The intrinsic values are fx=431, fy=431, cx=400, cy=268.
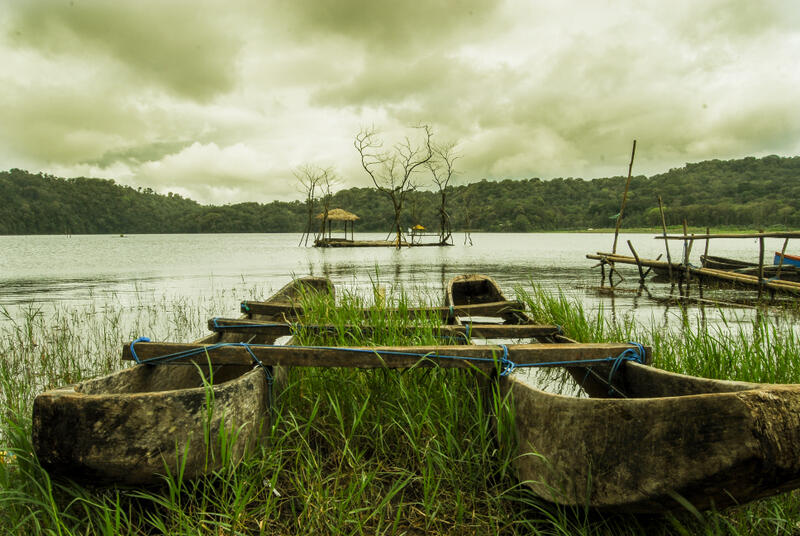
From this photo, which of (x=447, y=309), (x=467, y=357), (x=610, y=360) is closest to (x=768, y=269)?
(x=447, y=309)

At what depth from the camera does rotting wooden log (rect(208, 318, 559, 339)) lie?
3.26 meters

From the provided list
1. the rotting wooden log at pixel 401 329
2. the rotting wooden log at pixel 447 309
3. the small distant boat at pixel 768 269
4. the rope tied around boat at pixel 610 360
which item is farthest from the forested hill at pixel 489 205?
the rope tied around boat at pixel 610 360

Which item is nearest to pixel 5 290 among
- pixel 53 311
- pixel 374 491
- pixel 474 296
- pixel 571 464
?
pixel 53 311

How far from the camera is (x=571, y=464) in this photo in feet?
5.32

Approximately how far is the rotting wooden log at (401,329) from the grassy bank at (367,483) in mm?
68

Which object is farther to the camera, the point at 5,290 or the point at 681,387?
the point at 5,290

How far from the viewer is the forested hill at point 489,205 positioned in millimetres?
70938

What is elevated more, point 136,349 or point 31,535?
point 136,349

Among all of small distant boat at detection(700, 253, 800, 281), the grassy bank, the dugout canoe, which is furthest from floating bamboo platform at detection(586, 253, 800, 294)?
the dugout canoe

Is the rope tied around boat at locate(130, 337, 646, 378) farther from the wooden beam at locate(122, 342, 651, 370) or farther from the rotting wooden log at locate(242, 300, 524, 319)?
the rotting wooden log at locate(242, 300, 524, 319)

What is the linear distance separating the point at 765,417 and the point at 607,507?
1.97 feet

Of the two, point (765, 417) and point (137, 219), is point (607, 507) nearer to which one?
point (765, 417)

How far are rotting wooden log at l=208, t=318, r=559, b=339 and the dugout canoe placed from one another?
1.46 meters

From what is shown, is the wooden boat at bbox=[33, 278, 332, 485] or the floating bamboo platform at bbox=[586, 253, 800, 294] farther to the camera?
the floating bamboo platform at bbox=[586, 253, 800, 294]
